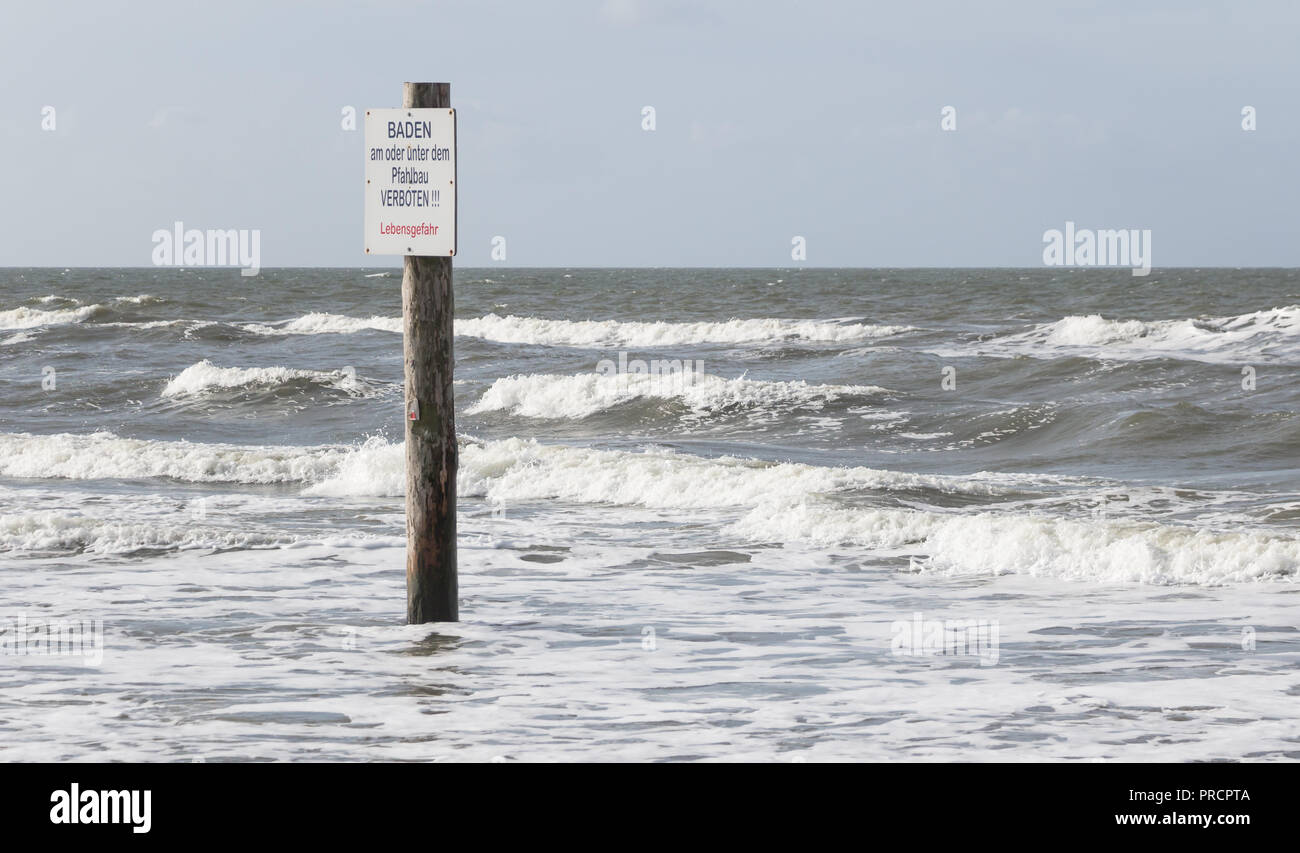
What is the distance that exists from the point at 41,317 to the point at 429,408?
46602 mm

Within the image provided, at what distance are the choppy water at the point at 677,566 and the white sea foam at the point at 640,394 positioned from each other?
0.30ft

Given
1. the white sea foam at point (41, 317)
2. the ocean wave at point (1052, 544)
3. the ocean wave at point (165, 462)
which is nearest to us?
the ocean wave at point (1052, 544)

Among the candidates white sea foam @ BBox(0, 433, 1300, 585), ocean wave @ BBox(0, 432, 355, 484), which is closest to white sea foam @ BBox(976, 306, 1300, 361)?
white sea foam @ BBox(0, 433, 1300, 585)

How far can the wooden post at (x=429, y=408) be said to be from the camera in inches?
320

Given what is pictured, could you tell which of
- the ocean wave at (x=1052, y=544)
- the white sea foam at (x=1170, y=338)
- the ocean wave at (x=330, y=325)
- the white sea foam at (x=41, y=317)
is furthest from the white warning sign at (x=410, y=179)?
the white sea foam at (x=41, y=317)

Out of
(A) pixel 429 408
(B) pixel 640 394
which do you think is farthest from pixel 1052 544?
(B) pixel 640 394

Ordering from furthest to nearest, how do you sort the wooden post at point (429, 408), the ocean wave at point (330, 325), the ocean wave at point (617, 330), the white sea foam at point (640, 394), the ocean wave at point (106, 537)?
the ocean wave at point (330, 325), the ocean wave at point (617, 330), the white sea foam at point (640, 394), the ocean wave at point (106, 537), the wooden post at point (429, 408)

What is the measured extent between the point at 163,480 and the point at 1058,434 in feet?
39.1

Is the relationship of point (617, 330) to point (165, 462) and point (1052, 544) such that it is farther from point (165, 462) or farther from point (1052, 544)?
point (1052, 544)

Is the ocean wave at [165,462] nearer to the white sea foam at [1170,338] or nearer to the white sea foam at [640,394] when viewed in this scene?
the white sea foam at [640,394]

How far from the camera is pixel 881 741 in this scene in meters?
6.29

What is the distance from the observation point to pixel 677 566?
11.2 m
